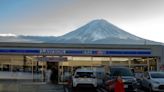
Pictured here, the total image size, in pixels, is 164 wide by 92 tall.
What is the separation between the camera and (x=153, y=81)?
28047 millimetres

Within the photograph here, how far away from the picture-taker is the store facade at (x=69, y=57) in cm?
3925

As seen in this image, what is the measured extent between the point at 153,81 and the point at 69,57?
13.6 meters

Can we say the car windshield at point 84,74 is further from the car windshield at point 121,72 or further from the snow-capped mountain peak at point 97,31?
the snow-capped mountain peak at point 97,31

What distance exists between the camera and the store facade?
129 feet

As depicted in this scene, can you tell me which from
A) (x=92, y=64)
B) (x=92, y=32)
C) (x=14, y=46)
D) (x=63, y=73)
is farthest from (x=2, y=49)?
(x=92, y=32)

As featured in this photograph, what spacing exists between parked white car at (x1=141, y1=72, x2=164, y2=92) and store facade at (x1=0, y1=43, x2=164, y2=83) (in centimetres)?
926

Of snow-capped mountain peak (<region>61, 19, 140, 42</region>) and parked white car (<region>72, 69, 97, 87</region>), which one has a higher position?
snow-capped mountain peak (<region>61, 19, 140, 42</region>)

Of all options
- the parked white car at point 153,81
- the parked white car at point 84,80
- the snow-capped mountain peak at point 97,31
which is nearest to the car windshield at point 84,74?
the parked white car at point 84,80

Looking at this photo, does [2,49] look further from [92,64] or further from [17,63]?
[92,64]

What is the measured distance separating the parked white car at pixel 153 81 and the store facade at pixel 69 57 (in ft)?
30.4

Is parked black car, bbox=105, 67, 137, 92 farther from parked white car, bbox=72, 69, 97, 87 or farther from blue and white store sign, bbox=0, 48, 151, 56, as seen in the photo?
blue and white store sign, bbox=0, 48, 151, 56

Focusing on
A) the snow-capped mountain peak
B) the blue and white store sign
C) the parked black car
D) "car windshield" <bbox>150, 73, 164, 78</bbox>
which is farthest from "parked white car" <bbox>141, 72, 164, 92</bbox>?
the snow-capped mountain peak

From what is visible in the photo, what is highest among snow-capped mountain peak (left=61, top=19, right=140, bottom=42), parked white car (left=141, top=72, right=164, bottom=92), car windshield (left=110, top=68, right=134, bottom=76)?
snow-capped mountain peak (left=61, top=19, right=140, bottom=42)

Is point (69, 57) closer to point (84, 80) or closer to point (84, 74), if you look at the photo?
point (84, 74)
